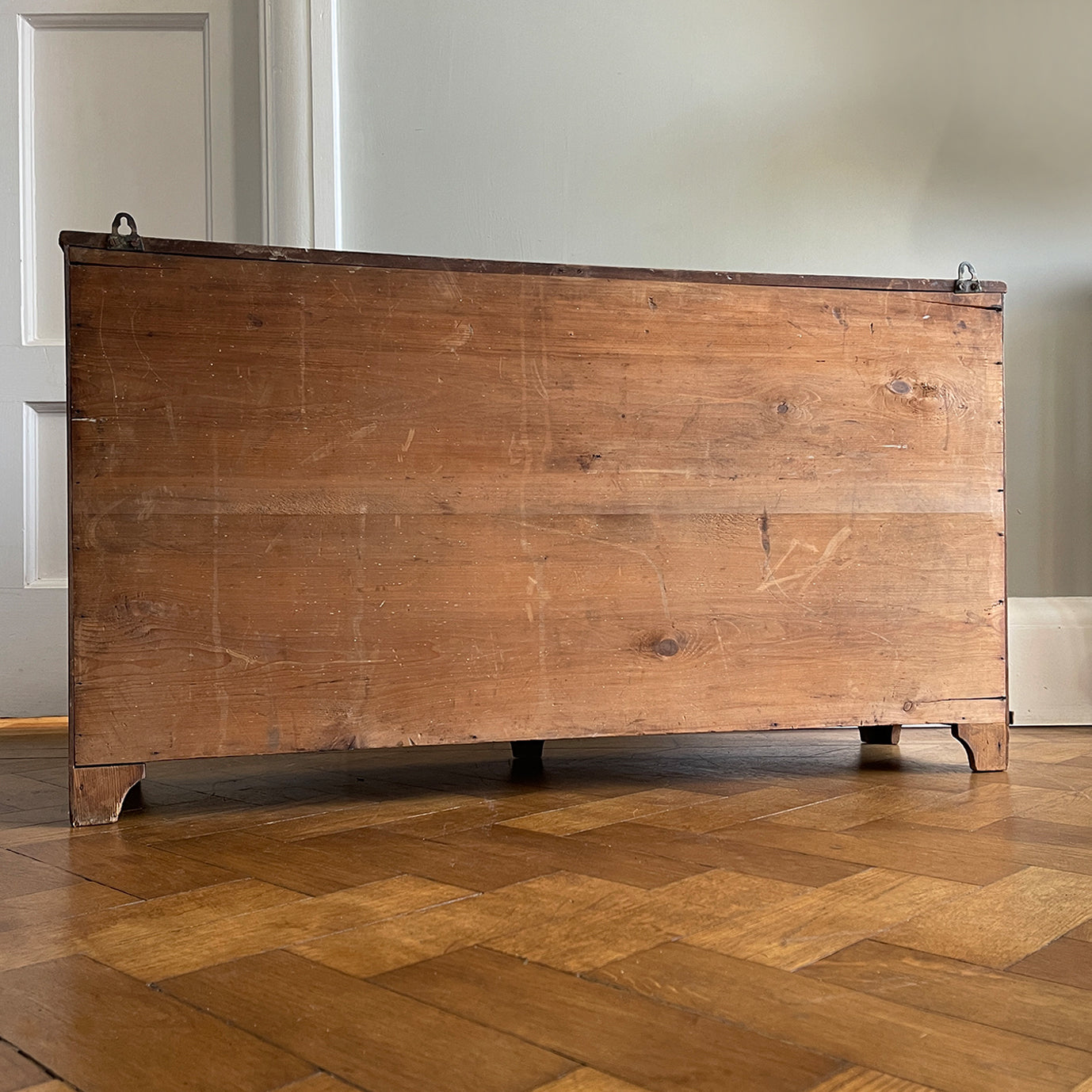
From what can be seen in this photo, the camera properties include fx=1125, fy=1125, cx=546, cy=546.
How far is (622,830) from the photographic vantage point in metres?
1.04

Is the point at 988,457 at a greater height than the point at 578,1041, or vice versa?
the point at 988,457

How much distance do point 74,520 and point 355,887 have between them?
0.49 metres

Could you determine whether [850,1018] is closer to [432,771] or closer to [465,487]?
[465,487]

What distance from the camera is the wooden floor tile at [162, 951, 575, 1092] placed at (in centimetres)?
53

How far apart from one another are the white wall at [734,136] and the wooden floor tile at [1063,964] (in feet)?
4.39

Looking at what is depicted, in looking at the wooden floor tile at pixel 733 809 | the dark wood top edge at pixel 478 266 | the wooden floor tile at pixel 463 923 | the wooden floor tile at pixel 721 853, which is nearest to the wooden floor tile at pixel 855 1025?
the wooden floor tile at pixel 463 923

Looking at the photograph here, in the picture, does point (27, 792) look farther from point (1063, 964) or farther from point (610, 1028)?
point (1063, 964)

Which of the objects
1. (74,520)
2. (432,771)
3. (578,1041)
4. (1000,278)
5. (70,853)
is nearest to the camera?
(578,1041)

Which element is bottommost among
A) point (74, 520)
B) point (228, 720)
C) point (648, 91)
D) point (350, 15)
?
point (228, 720)

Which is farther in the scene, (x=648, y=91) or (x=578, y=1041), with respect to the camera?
(x=648, y=91)

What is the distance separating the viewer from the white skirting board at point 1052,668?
1.77 metres

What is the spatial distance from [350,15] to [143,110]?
0.40m

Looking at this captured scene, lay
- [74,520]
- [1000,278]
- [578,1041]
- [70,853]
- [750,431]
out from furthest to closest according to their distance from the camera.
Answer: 1. [1000,278]
2. [750,431]
3. [74,520]
4. [70,853]
5. [578,1041]

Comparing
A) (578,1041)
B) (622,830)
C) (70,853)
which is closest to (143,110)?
(70,853)
